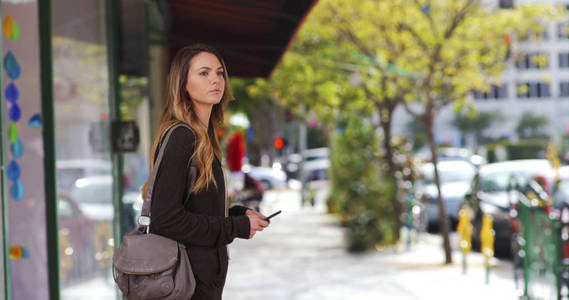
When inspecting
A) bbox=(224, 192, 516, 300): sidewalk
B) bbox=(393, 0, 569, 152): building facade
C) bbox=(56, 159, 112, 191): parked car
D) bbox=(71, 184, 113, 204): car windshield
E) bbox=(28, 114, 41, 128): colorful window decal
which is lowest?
bbox=(224, 192, 516, 300): sidewalk

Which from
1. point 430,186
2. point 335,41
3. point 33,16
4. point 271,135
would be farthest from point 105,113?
point 271,135

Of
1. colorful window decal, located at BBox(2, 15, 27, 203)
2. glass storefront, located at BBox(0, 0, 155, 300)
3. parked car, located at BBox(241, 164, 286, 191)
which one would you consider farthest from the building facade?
colorful window decal, located at BBox(2, 15, 27, 203)

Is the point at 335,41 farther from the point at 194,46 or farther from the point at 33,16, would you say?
the point at 194,46

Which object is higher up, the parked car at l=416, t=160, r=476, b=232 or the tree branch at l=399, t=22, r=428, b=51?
the tree branch at l=399, t=22, r=428, b=51

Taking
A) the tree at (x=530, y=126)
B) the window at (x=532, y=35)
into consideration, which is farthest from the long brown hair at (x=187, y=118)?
the tree at (x=530, y=126)

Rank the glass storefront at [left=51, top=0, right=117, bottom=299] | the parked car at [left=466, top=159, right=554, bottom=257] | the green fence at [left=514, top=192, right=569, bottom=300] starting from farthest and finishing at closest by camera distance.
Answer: the parked car at [left=466, top=159, right=554, bottom=257], the green fence at [left=514, top=192, right=569, bottom=300], the glass storefront at [left=51, top=0, right=117, bottom=299]

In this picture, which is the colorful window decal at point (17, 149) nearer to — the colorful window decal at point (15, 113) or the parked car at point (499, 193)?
the colorful window decal at point (15, 113)

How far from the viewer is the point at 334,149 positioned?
1677cm

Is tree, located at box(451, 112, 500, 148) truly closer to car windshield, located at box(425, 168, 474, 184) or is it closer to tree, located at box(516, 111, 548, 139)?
tree, located at box(516, 111, 548, 139)

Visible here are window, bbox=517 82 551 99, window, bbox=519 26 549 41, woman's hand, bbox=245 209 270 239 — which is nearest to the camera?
woman's hand, bbox=245 209 270 239

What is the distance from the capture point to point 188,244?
257 cm

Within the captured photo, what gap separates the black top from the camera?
247 cm

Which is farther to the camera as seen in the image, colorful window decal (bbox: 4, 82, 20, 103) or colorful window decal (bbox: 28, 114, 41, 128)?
colorful window decal (bbox: 28, 114, 41, 128)

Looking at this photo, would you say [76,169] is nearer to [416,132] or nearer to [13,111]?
[13,111]
